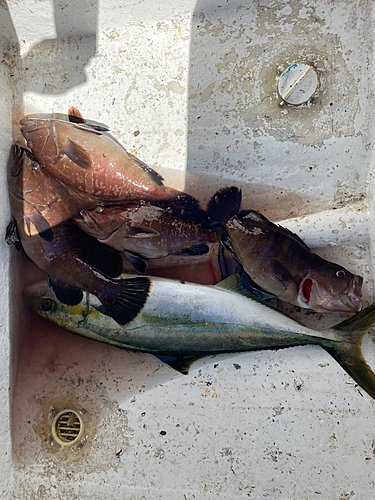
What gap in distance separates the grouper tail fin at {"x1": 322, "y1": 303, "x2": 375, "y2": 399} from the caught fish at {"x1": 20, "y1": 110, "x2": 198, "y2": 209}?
3.97 feet

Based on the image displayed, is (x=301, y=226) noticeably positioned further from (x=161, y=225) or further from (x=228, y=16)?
(x=228, y=16)

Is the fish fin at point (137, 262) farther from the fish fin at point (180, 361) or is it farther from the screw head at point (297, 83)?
the screw head at point (297, 83)

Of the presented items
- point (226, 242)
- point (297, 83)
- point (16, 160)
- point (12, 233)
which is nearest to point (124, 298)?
point (226, 242)

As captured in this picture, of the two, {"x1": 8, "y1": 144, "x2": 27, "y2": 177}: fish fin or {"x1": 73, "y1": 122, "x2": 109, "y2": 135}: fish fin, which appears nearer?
{"x1": 8, "y1": 144, "x2": 27, "y2": 177}: fish fin

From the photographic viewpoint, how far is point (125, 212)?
217 centimetres

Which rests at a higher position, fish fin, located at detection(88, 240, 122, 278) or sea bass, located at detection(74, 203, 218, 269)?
sea bass, located at detection(74, 203, 218, 269)

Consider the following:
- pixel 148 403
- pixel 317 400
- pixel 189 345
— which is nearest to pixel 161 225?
pixel 189 345

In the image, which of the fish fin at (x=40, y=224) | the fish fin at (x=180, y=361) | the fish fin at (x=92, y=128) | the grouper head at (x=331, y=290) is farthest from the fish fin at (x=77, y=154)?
the grouper head at (x=331, y=290)

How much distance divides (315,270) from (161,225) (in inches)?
38.3

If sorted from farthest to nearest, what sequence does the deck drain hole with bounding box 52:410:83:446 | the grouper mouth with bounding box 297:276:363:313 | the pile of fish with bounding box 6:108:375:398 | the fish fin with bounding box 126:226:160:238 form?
the deck drain hole with bounding box 52:410:83:446 → the fish fin with bounding box 126:226:160:238 → the pile of fish with bounding box 6:108:375:398 → the grouper mouth with bounding box 297:276:363:313

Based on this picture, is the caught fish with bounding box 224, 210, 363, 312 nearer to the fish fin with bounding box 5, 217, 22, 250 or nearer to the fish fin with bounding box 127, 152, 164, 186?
the fish fin with bounding box 127, 152, 164, 186

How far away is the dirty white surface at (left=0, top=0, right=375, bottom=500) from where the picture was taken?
83.0 inches

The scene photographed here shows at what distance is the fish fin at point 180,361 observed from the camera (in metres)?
2.19

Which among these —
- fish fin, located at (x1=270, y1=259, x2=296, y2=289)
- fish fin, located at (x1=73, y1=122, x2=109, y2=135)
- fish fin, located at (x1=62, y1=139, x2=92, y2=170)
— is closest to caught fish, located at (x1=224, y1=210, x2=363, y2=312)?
fish fin, located at (x1=270, y1=259, x2=296, y2=289)
